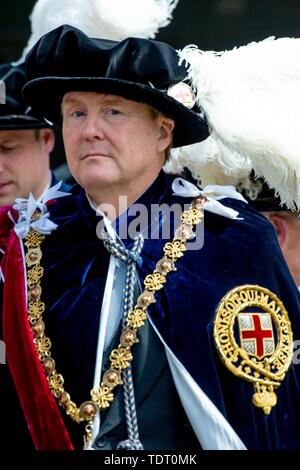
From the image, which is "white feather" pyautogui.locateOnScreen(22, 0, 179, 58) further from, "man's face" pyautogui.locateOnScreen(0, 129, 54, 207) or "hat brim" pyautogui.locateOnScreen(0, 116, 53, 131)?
Answer: "man's face" pyautogui.locateOnScreen(0, 129, 54, 207)

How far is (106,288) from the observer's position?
2.70m

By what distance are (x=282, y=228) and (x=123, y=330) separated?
109cm

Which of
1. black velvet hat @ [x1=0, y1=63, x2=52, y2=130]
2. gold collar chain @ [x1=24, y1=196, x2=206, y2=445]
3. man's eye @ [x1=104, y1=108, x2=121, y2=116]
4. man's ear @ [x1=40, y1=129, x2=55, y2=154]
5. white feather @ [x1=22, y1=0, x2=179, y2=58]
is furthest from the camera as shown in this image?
man's ear @ [x1=40, y1=129, x2=55, y2=154]

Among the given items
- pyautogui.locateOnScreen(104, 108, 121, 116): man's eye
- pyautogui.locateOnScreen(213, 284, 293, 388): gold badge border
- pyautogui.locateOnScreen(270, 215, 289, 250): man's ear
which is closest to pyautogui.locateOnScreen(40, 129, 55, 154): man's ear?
pyautogui.locateOnScreen(270, 215, 289, 250): man's ear

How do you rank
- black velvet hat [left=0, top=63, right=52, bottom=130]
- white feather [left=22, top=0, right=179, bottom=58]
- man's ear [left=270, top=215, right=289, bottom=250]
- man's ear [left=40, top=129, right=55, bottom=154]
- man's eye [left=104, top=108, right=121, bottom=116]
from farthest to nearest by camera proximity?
man's ear [left=40, top=129, right=55, bottom=154], black velvet hat [left=0, top=63, right=52, bottom=130], man's ear [left=270, top=215, right=289, bottom=250], white feather [left=22, top=0, right=179, bottom=58], man's eye [left=104, top=108, right=121, bottom=116]

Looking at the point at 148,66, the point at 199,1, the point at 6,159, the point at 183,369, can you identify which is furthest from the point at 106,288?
the point at 199,1

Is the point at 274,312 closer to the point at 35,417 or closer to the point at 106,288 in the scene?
the point at 106,288

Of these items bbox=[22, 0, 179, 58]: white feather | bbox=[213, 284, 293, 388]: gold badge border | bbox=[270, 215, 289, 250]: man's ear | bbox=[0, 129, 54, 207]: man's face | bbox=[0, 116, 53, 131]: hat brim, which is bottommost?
bbox=[213, 284, 293, 388]: gold badge border

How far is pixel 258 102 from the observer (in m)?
3.00

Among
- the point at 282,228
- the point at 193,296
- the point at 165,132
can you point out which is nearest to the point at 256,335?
the point at 193,296

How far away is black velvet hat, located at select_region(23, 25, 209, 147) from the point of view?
267cm

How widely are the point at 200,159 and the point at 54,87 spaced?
706mm

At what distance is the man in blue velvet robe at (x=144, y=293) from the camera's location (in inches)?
103

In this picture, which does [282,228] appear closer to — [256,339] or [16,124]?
[256,339]
